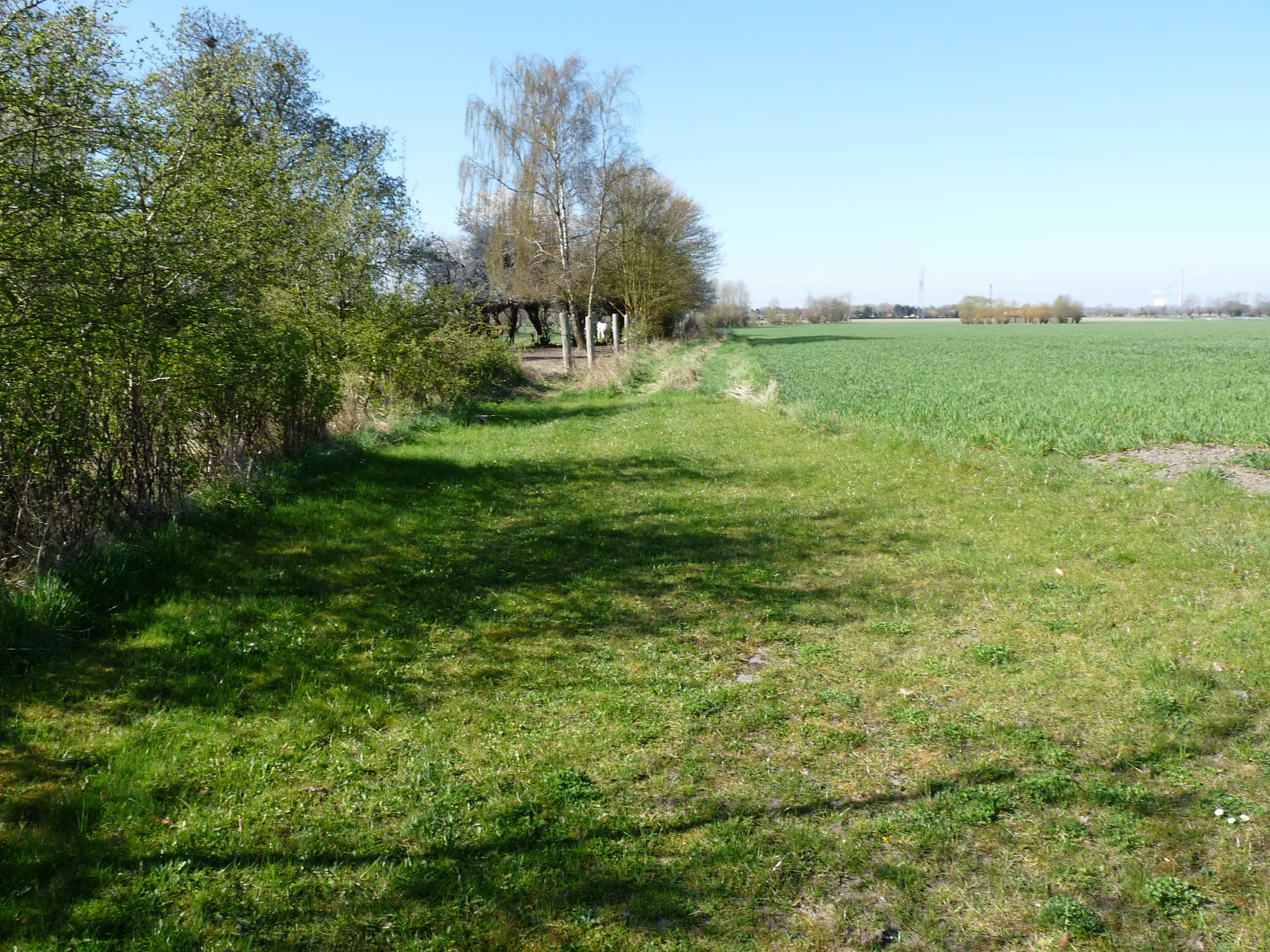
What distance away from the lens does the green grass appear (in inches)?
137

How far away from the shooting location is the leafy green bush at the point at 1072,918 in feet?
11.0

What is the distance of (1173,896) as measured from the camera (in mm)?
3535

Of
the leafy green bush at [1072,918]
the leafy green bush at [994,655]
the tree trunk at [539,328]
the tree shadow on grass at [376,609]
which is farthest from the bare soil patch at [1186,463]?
the tree trunk at [539,328]

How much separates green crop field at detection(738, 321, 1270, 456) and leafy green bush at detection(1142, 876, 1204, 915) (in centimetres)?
1164

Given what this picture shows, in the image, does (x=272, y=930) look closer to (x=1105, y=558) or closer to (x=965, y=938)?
(x=965, y=938)

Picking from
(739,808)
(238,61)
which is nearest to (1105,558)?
(739,808)

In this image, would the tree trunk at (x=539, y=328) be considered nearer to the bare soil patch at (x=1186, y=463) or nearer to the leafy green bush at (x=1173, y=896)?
the bare soil patch at (x=1186, y=463)

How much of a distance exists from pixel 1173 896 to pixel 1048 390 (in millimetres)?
22796

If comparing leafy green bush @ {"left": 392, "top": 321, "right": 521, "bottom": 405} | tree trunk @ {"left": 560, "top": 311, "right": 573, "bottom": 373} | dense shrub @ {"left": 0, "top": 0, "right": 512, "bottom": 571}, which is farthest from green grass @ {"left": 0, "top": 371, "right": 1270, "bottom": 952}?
tree trunk @ {"left": 560, "top": 311, "right": 573, "bottom": 373}

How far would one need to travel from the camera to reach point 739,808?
167 inches

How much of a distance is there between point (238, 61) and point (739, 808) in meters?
10.6

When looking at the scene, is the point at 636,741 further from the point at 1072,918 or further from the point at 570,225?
the point at 570,225

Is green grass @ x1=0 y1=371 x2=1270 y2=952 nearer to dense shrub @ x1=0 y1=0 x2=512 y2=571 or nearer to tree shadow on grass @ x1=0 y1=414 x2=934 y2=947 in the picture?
tree shadow on grass @ x1=0 y1=414 x2=934 y2=947

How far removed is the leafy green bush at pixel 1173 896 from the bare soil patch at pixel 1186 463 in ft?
31.1
